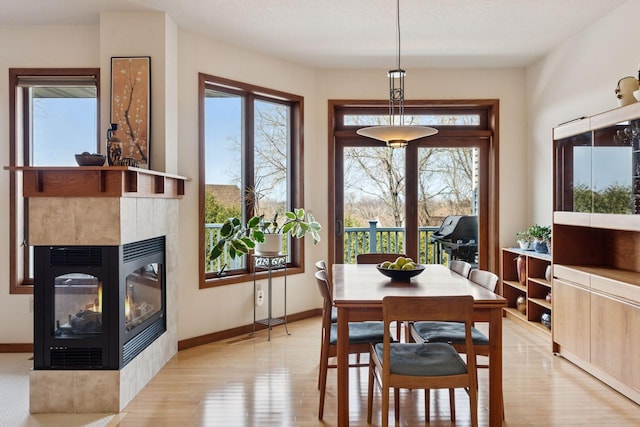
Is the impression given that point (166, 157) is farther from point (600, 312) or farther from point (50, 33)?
point (600, 312)

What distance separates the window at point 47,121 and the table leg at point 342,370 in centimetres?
296

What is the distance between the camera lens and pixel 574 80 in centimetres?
456

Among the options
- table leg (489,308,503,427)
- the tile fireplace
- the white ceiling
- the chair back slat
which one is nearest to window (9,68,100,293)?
the white ceiling

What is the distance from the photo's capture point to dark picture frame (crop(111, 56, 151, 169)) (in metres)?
3.88

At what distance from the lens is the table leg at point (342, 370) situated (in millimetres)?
2602

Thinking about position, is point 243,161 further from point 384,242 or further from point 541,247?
point 541,247

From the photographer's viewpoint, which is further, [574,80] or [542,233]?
[542,233]

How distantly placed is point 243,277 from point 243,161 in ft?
4.03

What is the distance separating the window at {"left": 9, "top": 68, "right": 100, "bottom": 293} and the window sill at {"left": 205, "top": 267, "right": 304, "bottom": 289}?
160cm

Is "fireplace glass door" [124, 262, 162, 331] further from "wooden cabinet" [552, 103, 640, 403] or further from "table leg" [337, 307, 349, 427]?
"wooden cabinet" [552, 103, 640, 403]


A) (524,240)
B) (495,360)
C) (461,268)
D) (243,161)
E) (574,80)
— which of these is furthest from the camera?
(524,240)

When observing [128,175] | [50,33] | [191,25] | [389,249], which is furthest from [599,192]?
[50,33]

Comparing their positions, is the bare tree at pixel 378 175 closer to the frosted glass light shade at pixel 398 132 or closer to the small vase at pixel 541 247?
the small vase at pixel 541 247

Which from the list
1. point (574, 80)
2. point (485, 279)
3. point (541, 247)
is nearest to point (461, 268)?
point (485, 279)
